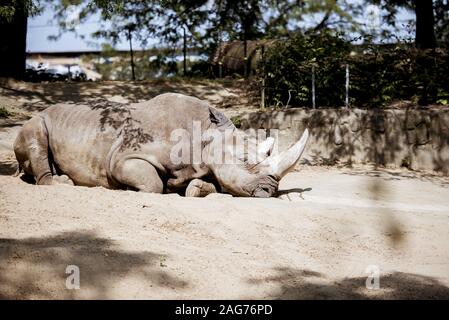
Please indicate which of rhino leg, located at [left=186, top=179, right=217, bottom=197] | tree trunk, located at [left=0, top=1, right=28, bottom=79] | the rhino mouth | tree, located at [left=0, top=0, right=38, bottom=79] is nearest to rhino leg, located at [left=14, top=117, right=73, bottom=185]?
rhino leg, located at [left=186, top=179, right=217, bottom=197]

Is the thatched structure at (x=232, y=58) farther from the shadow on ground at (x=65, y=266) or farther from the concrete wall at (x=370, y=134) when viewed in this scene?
the shadow on ground at (x=65, y=266)

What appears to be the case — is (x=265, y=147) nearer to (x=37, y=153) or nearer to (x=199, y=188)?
(x=199, y=188)

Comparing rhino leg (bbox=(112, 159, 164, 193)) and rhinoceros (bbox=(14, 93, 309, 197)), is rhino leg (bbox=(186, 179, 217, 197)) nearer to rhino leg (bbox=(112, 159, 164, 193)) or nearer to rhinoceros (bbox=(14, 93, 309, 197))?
rhinoceros (bbox=(14, 93, 309, 197))

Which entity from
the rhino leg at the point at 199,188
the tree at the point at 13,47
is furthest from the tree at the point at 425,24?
the tree at the point at 13,47

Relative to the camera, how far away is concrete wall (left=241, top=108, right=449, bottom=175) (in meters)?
9.11

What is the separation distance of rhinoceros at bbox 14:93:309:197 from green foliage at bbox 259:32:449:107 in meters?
4.23

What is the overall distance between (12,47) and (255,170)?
971 cm

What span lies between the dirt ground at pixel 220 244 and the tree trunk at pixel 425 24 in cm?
571

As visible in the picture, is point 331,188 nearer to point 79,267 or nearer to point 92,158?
point 92,158

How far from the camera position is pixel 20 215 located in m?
4.79

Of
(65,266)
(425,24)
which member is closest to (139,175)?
(65,266)

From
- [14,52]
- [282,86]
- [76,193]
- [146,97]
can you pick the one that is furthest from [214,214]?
[14,52]

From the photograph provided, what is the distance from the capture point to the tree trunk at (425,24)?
37.9 ft
